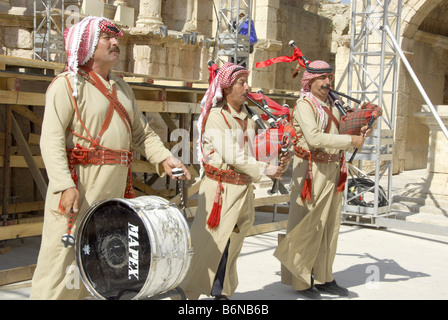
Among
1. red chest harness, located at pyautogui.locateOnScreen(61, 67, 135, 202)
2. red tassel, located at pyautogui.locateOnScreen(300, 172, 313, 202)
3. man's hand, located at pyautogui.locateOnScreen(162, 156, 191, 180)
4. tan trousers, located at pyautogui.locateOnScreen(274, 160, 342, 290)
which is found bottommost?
tan trousers, located at pyautogui.locateOnScreen(274, 160, 342, 290)

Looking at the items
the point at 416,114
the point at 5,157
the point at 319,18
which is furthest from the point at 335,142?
the point at 319,18

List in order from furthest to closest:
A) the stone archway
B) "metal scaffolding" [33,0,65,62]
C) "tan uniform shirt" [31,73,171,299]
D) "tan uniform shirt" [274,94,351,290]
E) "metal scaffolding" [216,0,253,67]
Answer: "metal scaffolding" [33,0,65,62]
the stone archway
"metal scaffolding" [216,0,253,67]
"tan uniform shirt" [274,94,351,290]
"tan uniform shirt" [31,73,171,299]

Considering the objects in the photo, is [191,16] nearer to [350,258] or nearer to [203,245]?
[350,258]

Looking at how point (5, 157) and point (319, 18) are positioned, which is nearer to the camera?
point (5, 157)

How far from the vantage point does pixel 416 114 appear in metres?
9.63

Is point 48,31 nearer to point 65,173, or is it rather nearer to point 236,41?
point 236,41

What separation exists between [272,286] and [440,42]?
35.0ft

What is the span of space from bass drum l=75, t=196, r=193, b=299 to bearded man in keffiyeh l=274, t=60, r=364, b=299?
70.6 inches

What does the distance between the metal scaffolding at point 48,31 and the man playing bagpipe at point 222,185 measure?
9.99 m

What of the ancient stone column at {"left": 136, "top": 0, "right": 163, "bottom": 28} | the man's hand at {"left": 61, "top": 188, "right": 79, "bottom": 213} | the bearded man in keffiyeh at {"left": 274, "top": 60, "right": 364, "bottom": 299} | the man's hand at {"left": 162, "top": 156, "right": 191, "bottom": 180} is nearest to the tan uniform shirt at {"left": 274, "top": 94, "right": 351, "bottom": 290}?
the bearded man in keffiyeh at {"left": 274, "top": 60, "right": 364, "bottom": 299}

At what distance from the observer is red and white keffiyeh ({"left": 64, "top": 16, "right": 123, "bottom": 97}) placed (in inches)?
141

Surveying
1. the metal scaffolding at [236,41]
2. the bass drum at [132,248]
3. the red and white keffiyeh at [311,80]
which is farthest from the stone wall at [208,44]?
the bass drum at [132,248]

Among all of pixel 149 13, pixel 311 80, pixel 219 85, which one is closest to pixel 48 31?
pixel 149 13
